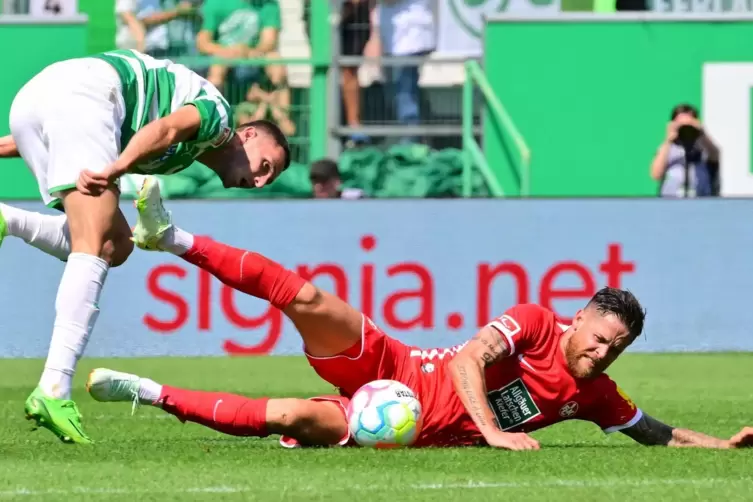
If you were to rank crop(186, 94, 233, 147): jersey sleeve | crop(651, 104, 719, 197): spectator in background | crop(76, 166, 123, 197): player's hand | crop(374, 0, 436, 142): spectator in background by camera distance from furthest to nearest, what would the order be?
crop(374, 0, 436, 142): spectator in background → crop(651, 104, 719, 197): spectator in background → crop(186, 94, 233, 147): jersey sleeve → crop(76, 166, 123, 197): player's hand

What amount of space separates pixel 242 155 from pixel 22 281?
6003mm

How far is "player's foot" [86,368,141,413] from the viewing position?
22.2ft

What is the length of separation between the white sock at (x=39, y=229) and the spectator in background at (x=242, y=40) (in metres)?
8.21

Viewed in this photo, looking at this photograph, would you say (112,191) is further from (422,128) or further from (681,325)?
(422,128)

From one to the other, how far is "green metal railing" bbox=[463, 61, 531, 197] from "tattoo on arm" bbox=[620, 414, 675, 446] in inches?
319

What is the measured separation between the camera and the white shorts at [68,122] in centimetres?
703

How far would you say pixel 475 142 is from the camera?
15.6 metres

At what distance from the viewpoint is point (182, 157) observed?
7.42 meters

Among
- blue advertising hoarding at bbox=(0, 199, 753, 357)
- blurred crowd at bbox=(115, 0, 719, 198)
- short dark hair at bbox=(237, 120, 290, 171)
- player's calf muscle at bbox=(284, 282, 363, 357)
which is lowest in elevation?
blue advertising hoarding at bbox=(0, 199, 753, 357)

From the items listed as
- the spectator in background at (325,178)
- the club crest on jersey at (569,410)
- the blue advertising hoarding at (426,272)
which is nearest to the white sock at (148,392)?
the club crest on jersey at (569,410)

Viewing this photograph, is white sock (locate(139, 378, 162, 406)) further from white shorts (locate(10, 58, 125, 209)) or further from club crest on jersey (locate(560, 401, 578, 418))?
club crest on jersey (locate(560, 401, 578, 418))

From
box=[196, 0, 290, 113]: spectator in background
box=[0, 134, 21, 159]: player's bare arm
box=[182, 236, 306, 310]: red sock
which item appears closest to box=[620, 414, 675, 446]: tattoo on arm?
box=[182, 236, 306, 310]: red sock

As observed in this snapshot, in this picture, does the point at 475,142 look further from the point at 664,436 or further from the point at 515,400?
the point at 515,400

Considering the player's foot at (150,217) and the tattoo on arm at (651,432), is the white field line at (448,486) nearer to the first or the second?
the tattoo on arm at (651,432)
